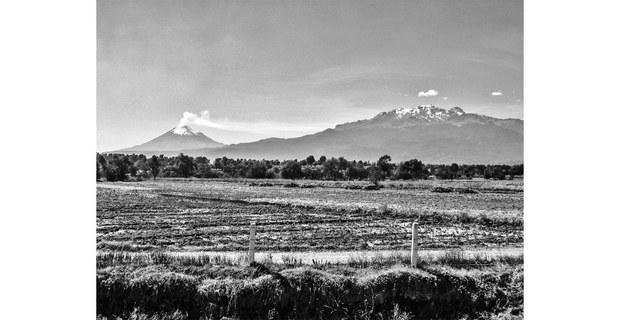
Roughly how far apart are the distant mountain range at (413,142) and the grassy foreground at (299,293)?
2154 mm

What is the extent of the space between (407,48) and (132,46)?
414 centimetres

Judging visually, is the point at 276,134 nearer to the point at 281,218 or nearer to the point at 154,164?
the point at 281,218

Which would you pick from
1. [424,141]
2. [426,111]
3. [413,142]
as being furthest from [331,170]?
[426,111]

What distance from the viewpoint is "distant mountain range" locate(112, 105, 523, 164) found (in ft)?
31.1

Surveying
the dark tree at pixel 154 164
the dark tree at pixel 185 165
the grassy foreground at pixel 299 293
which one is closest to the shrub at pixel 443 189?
the dark tree at pixel 185 165

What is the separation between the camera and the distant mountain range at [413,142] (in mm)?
9464

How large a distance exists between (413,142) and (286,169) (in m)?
13.2

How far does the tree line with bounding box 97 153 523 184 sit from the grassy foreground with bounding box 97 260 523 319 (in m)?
4.76

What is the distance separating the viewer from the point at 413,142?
28641 millimetres

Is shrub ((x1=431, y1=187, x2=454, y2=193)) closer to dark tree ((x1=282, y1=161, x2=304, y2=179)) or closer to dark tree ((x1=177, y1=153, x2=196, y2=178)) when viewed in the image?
dark tree ((x1=282, y1=161, x2=304, y2=179))

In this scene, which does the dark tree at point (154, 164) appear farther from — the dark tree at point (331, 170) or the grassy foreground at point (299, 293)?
the dark tree at point (331, 170)

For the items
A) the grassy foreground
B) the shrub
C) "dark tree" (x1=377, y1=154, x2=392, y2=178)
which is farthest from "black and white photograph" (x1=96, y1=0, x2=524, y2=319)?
"dark tree" (x1=377, y1=154, x2=392, y2=178)
